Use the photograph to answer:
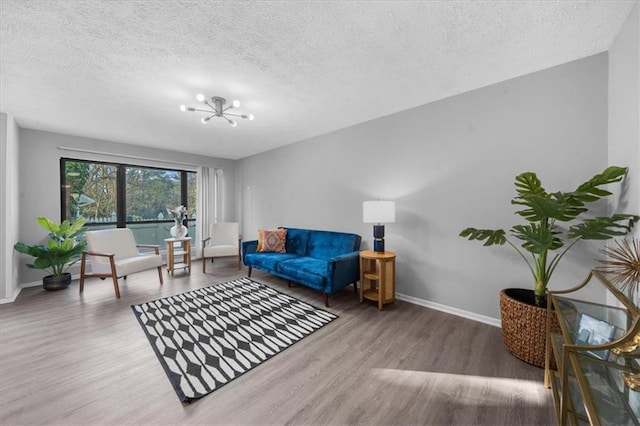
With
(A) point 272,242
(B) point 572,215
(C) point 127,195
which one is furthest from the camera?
(C) point 127,195

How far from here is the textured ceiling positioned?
1.48 metres

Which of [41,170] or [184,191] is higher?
[41,170]

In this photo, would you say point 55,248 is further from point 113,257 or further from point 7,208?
point 113,257

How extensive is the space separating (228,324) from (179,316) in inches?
24.9

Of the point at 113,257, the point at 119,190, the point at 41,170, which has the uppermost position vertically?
the point at 41,170

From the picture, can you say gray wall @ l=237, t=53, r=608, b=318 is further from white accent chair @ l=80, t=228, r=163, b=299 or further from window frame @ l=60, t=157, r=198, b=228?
window frame @ l=60, t=157, r=198, b=228

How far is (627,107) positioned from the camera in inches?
62.7

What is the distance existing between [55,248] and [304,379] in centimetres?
407

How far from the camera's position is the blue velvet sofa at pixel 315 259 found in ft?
9.46

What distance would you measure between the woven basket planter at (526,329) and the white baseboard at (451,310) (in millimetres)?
489

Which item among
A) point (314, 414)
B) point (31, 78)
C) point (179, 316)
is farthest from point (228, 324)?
point (31, 78)

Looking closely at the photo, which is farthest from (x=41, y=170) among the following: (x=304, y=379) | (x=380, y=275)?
(x=380, y=275)

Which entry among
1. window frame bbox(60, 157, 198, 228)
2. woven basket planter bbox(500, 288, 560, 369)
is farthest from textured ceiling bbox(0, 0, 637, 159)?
woven basket planter bbox(500, 288, 560, 369)

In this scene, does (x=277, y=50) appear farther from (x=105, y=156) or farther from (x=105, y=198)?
(x=105, y=198)
